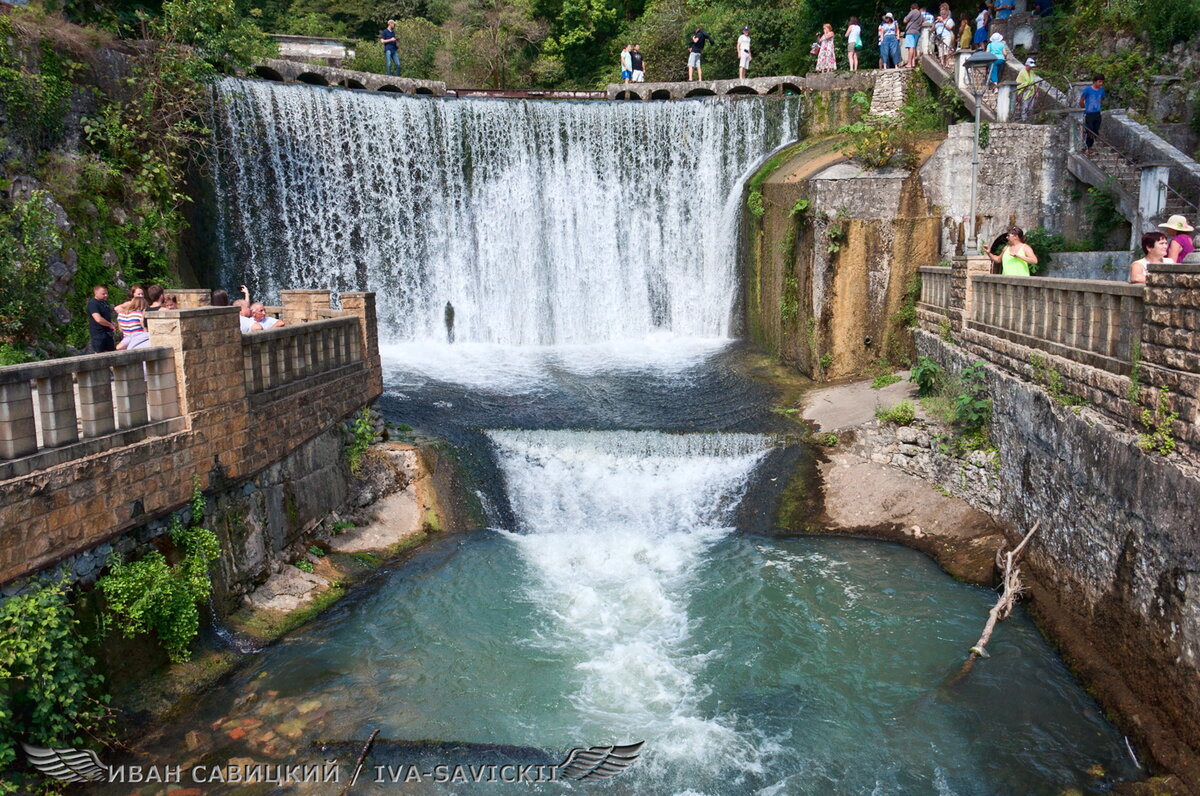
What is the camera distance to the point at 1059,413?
9672 millimetres

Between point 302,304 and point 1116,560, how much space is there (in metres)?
10.6

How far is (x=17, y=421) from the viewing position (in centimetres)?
658

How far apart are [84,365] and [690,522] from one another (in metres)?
8.17

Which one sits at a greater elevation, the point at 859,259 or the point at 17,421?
the point at 859,259

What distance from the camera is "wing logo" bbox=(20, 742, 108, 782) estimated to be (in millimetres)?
6457

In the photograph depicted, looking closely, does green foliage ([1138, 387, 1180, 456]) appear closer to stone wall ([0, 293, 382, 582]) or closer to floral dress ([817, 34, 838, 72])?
stone wall ([0, 293, 382, 582])

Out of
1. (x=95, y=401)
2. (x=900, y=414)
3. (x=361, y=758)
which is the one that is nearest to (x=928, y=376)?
(x=900, y=414)

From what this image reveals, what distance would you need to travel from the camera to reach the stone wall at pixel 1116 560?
7117 millimetres

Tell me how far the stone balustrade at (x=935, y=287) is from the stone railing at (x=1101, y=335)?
106cm

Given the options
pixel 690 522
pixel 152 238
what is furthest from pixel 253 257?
pixel 690 522

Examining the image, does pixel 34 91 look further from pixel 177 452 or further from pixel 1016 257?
pixel 1016 257

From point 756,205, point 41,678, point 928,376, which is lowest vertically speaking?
point 41,678

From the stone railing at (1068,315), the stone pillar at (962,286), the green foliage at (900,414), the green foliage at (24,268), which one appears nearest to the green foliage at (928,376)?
the green foliage at (900,414)

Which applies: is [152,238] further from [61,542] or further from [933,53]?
[933,53]
